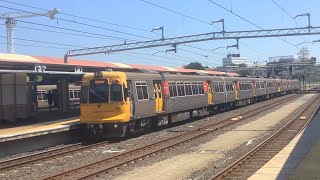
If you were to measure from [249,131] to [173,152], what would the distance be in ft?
23.3

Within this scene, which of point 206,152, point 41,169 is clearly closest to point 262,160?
point 206,152

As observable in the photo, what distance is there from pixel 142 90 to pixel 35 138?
17.4ft

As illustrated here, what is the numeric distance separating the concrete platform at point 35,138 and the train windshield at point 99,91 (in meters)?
1.52

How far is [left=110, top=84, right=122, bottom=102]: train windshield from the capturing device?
1850 cm

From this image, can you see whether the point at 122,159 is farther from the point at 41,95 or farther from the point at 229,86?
the point at 41,95

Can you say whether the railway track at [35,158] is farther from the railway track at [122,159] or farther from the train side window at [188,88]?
the train side window at [188,88]

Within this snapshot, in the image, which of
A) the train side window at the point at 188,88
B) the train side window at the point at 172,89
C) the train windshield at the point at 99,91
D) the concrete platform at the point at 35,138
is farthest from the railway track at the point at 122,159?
the train side window at the point at 188,88

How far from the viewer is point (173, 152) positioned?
49.9 ft

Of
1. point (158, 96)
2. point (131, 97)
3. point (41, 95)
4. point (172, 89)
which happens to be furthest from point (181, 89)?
point (41, 95)

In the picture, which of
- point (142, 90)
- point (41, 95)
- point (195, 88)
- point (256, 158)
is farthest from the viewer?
point (41, 95)

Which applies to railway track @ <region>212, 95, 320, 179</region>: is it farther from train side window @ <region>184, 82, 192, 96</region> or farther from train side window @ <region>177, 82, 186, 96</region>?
train side window @ <region>184, 82, 192, 96</region>

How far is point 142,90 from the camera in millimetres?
20312

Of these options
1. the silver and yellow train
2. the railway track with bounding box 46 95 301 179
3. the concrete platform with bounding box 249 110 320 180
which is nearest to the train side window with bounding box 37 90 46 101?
the silver and yellow train

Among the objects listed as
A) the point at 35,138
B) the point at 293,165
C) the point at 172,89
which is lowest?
the point at 293,165
